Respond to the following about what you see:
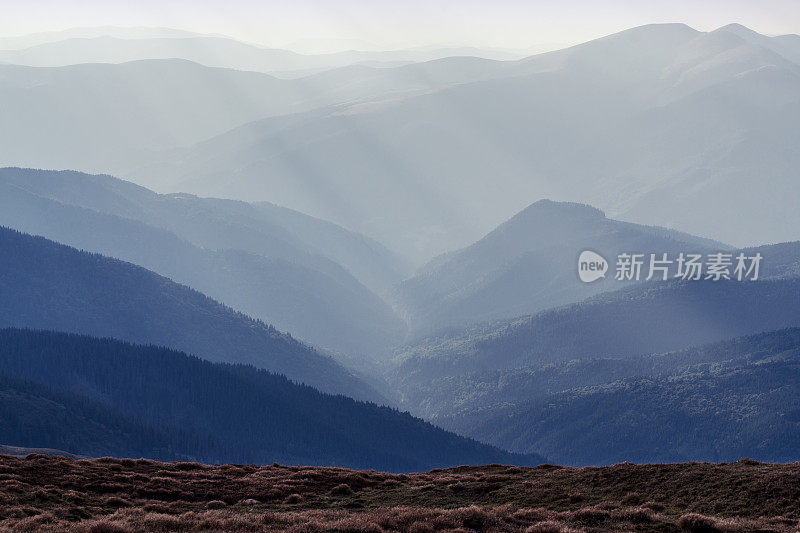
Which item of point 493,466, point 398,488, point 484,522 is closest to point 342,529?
point 484,522

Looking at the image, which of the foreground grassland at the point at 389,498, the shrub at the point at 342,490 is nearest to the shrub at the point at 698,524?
the foreground grassland at the point at 389,498

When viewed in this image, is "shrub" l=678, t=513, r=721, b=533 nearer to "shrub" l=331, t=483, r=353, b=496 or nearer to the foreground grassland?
the foreground grassland

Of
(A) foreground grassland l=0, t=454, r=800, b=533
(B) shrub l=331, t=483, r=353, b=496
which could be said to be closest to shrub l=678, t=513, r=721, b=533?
(A) foreground grassland l=0, t=454, r=800, b=533

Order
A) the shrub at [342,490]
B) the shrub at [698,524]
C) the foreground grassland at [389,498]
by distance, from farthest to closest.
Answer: the shrub at [342,490] → the foreground grassland at [389,498] → the shrub at [698,524]

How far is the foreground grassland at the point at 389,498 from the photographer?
157ft

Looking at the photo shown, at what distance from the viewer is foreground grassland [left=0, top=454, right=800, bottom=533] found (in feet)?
157

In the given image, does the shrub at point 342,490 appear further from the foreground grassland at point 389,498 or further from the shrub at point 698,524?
the shrub at point 698,524

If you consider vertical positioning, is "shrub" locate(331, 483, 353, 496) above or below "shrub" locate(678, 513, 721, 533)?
above

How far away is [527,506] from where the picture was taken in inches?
2368

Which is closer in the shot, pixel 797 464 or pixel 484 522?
pixel 484 522

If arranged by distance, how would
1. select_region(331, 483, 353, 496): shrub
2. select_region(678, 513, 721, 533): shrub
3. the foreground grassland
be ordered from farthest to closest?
select_region(331, 483, 353, 496): shrub < the foreground grassland < select_region(678, 513, 721, 533): shrub

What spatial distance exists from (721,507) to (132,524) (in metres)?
36.0

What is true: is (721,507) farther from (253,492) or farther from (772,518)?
(253,492)

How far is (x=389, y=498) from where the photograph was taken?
217 ft
